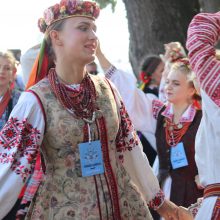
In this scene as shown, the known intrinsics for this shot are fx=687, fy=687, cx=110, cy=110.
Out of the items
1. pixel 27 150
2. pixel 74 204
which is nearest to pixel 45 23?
pixel 27 150

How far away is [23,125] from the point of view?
139 inches

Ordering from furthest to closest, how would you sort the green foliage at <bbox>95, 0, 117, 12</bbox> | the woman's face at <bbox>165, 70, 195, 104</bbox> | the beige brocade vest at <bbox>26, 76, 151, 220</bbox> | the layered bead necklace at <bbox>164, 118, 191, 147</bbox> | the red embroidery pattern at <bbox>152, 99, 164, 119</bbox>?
the green foliage at <bbox>95, 0, 117, 12</bbox>, the red embroidery pattern at <bbox>152, 99, 164, 119</bbox>, the woman's face at <bbox>165, 70, 195, 104</bbox>, the layered bead necklace at <bbox>164, 118, 191, 147</bbox>, the beige brocade vest at <bbox>26, 76, 151, 220</bbox>

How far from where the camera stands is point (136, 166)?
154 inches

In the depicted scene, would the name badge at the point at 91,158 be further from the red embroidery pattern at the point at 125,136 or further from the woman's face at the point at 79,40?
the woman's face at the point at 79,40

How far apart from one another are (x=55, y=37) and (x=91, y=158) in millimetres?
737

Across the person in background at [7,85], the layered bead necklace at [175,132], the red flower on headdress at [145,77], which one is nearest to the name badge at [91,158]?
the person in background at [7,85]

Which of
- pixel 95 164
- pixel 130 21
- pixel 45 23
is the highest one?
pixel 130 21

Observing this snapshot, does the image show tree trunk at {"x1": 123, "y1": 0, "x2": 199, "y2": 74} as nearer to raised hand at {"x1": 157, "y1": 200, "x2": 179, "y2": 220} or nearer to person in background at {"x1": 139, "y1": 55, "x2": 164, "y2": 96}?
person in background at {"x1": 139, "y1": 55, "x2": 164, "y2": 96}

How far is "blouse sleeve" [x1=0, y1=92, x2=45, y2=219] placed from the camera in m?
3.46

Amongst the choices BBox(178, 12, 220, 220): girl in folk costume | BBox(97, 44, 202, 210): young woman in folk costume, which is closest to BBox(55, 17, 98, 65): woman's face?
BBox(178, 12, 220, 220): girl in folk costume

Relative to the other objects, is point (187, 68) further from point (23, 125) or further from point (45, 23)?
point (23, 125)

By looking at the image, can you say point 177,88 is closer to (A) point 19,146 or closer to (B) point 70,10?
(B) point 70,10

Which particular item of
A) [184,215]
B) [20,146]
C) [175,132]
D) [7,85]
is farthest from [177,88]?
[20,146]

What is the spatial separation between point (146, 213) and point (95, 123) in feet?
1.92
